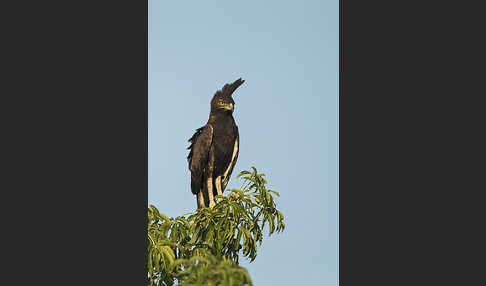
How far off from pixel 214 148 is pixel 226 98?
87cm

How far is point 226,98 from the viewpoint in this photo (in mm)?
11469

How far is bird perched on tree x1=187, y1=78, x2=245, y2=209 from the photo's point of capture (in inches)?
454

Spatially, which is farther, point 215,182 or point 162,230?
point 215,182

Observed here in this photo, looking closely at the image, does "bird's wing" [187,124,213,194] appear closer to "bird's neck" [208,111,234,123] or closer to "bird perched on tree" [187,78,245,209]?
"bird perched on tree" [187,78,245,209]

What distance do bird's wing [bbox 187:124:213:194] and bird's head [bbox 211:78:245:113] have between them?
0.37 m

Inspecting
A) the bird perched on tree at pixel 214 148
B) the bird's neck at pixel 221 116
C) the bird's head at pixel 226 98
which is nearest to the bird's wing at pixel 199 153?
the bird perched on tree at pixel 214 148

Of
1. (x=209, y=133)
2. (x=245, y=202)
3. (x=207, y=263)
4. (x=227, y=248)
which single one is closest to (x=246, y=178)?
(x=245, y=202)

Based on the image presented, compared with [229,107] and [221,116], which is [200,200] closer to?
[221,116]

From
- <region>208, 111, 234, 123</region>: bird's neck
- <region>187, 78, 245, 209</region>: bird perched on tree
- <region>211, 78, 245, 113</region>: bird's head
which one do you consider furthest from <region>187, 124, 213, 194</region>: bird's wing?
<region>211, 78, 245, 113</region>: bird's head

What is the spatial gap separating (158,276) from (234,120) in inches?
132

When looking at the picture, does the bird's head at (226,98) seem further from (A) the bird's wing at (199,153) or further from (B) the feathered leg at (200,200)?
(B) the feathered leg at (200,200)

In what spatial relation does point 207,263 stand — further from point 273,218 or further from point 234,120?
point 234,120

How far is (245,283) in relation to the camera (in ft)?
20.6

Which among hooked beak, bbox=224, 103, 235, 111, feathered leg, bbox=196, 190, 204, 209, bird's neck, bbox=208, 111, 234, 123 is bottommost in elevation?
feathered leg, bbox=196, 190, 204, 209
